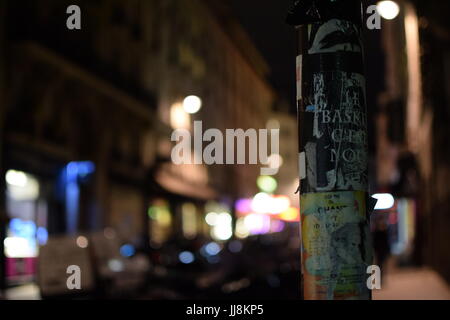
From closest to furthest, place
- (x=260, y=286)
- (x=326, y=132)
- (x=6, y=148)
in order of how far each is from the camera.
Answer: (x=326, y=132), (x=260, y=286), (x=6, y=148)

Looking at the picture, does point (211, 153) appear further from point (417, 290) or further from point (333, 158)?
→ point (417, 290)

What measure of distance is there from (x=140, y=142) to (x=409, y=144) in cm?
1207

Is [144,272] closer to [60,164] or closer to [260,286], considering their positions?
[260,286]

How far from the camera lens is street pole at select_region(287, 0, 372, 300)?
358 cm

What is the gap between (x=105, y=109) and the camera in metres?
26.9

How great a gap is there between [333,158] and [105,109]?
24.0 m

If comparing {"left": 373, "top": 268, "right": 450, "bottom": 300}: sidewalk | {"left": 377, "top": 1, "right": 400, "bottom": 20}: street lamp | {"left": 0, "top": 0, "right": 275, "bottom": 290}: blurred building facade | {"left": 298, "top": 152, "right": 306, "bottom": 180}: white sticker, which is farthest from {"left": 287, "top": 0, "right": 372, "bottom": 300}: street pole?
{"left": 373, "top": 268, "right": 450, "bottom": 300}: sidewalk

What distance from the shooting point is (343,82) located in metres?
3.60

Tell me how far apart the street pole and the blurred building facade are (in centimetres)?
409

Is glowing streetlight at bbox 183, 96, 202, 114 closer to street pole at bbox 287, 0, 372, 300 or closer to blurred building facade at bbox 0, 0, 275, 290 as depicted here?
blurred building facade at bbox 0, 0, 275, 290

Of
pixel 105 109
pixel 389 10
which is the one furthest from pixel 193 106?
pixel 389 10
